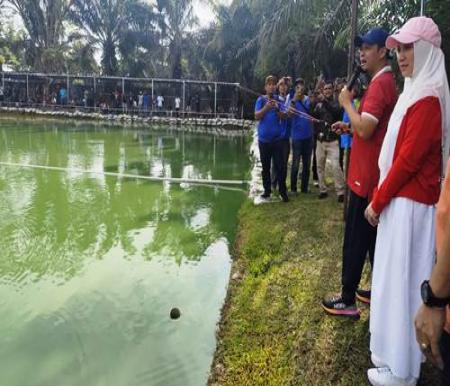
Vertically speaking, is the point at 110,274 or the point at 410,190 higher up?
the point at 410,190

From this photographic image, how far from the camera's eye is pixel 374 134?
7.93 feet

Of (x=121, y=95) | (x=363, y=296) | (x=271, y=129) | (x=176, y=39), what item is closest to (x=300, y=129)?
(x=271, y=129)

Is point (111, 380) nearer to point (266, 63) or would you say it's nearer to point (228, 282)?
point (228, 282)

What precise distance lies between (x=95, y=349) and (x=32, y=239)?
2365 mm

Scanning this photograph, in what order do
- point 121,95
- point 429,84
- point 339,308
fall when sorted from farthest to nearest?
point 121,95 → point 339,308 → point 429,84

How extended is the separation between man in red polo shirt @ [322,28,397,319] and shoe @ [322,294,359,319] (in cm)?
24

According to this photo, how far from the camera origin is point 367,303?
296 cm

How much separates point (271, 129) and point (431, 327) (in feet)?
14.1

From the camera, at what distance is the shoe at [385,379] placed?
6.70 ft

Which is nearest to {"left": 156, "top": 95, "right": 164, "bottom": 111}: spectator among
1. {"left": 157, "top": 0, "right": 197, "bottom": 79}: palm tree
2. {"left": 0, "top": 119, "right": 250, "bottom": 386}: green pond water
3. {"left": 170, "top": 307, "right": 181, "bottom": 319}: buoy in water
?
{"left": 157, "top": 0, "right": 197, "bottom": 79}: palm tree

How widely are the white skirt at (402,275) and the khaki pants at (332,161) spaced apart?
3.40 m

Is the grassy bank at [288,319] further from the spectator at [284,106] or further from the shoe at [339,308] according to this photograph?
the spectator at [284,106]

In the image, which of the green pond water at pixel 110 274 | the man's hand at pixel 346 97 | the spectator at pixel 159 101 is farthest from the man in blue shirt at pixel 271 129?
the spectator at pixel 159 101

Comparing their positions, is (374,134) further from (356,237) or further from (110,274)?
(110,274)
